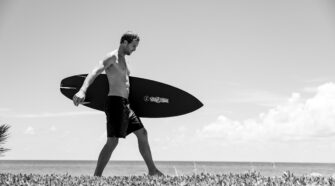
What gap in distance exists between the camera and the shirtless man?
756 cm

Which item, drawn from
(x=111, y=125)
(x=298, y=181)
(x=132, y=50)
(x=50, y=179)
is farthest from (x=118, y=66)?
(x=298, y=181)

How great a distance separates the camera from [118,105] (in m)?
7.64

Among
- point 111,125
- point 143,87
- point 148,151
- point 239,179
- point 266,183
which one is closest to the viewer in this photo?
point 266,183

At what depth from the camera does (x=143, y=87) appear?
30.9 feet

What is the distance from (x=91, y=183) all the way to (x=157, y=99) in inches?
164

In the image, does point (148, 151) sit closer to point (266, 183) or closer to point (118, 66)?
point (118, 66)

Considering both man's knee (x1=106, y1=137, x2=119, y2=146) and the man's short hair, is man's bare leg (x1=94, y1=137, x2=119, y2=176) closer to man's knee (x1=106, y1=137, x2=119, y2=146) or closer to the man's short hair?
man's knee (x1=106, y1=137, x2=119, y2=146)

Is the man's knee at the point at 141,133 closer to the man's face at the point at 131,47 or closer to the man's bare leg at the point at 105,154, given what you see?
the man's bare leg at the point at 105,154

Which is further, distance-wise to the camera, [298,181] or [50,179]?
[50,179]

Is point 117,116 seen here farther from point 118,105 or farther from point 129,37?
point 129,37

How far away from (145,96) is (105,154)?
2.13 metres

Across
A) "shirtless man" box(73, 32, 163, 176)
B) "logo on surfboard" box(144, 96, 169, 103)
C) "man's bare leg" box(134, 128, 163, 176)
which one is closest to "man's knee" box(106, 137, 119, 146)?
"shirtless man" box(73, 32, 163, 176)

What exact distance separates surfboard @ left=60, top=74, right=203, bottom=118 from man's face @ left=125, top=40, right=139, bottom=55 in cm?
147

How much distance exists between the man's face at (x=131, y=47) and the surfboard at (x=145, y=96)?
57.8 inches
